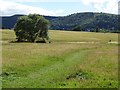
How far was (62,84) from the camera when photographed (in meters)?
18.6

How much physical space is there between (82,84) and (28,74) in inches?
275

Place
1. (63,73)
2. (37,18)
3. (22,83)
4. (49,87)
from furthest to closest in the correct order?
(37,18), (63,73), (22,83), (49,87)

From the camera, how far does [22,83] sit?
776 inches

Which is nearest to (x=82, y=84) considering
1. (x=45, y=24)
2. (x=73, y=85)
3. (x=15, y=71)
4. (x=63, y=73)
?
(x=73, y=85)

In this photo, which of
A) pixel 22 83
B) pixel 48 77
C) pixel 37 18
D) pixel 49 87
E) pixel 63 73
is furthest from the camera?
pixel 37 18

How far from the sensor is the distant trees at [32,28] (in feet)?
362

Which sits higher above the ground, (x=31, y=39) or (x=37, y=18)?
(x=37, y=18)

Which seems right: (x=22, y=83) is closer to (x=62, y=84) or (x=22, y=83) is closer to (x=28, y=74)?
(x=62, y=84)

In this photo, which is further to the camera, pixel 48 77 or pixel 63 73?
pixel 63 73

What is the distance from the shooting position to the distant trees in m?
110

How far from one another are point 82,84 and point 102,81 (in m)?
1.84

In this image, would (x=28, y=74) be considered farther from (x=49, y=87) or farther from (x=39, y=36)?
(x=39, y=36)

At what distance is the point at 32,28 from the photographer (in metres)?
110

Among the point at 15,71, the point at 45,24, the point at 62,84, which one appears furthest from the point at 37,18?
the point at 62,84
